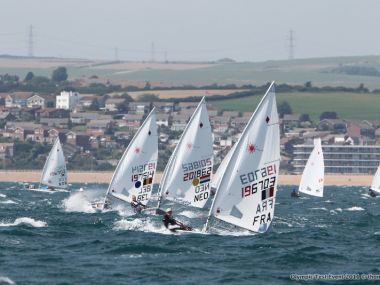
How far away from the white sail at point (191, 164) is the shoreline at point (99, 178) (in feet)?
370

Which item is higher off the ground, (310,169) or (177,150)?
(177,150)

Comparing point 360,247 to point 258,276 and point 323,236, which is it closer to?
point 323,236

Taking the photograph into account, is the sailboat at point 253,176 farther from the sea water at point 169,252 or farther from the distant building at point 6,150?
the distant building at point 6,150

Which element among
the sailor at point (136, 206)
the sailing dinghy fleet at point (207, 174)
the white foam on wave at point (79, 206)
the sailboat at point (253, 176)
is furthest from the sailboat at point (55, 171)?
the sailboat at point (253, 176)

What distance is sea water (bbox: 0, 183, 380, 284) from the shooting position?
37656mm

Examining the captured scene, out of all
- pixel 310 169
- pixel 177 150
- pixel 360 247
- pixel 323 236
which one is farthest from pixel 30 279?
pixel 310 169

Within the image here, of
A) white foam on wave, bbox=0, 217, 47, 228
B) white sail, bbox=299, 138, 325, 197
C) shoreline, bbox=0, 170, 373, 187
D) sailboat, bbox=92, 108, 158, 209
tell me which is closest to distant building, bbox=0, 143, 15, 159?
shoreline, bbox=0, 170, 373, 187

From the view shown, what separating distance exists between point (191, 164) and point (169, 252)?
48.7ft

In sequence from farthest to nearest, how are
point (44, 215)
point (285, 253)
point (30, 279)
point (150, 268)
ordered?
point (44, 215) < point (285, 253) < point (150, 268) < point (30, 279)

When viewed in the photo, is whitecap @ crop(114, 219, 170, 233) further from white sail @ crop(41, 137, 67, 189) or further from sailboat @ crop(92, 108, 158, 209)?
white sail @ crop(41, 137, 67, 189)

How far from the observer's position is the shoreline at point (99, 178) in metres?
176

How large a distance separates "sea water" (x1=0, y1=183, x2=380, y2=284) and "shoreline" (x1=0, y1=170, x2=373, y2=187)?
115 m

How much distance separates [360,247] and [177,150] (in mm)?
13016

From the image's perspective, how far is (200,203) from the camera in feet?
193
